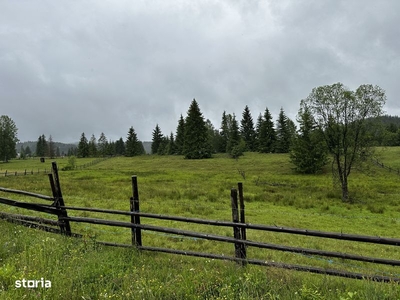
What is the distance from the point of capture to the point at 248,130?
276ft

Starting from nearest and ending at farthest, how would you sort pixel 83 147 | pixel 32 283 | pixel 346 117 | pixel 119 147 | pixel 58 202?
pixel 32 283
pixel 58 202
pixel 346 117
pixel 83 147
pixel 119 147

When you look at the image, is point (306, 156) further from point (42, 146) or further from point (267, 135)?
point (42, 146)

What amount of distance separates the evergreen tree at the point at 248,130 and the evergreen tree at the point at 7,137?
75104 millimetres

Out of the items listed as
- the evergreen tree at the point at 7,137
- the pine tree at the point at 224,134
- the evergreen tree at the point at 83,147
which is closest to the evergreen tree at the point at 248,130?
the pine tree at the point at 224,134

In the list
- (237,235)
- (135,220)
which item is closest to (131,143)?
(135,220)

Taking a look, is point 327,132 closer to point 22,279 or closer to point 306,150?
point 306,150

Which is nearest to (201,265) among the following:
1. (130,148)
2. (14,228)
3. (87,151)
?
(14,228)

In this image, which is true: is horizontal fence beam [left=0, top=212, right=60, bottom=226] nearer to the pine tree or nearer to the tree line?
the tree line

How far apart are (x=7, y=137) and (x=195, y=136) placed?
61.0 m

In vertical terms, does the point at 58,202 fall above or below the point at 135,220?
above

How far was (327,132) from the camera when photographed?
85.3 ft

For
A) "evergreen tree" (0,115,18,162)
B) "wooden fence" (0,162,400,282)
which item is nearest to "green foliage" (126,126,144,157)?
"evergreen tree" (0,115,18,162)

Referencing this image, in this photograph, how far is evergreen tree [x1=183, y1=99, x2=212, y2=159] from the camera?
67875 mm

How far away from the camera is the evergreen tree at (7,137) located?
80150mm
